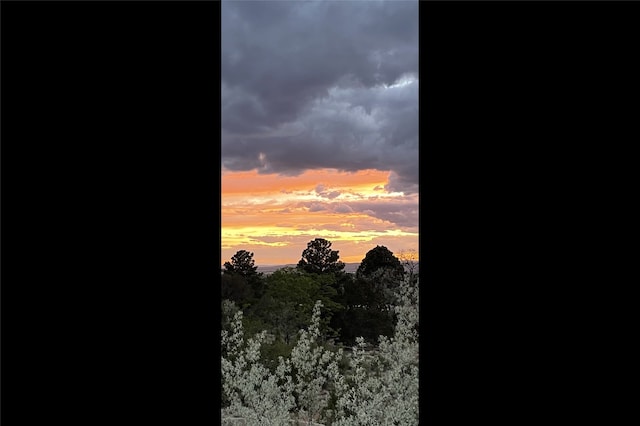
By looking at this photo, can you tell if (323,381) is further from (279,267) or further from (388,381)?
(279,267)

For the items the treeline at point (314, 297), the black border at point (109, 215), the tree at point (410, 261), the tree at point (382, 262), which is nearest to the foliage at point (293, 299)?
the treeline at point (314, 297)

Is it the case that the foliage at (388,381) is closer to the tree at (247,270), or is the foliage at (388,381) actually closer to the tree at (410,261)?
the tree at (410,261)

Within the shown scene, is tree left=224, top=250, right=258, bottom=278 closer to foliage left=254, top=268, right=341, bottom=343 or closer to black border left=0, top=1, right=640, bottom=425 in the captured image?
foliage left=254, top=268, right=341, bottom=343

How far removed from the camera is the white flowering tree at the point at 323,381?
209 centimetres

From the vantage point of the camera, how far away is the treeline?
2242mm

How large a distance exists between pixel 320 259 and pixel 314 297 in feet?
0.51

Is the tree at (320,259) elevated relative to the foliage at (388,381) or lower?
elevated

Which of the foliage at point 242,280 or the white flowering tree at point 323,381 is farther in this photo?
the foliage at point 242,280

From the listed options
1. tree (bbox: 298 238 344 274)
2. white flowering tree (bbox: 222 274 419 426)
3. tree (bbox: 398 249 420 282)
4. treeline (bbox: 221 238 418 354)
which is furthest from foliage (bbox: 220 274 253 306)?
tree (bbox: 398 249 420 282)

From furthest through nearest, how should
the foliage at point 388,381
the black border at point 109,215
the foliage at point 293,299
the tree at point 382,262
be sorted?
the foliage at point 293,299, the tree at point 382,262, the foliage at point 388,381, the black border at point 109,215

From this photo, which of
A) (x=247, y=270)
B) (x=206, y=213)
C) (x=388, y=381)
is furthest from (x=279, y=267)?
(x=206, y=213)
